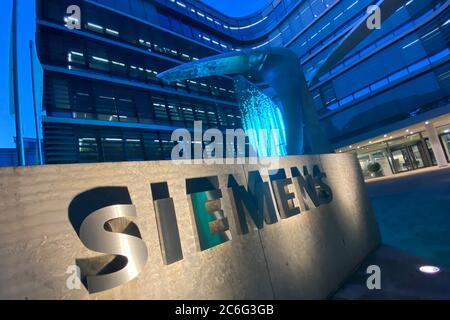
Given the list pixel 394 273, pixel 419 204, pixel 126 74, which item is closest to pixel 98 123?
pixel 126 74

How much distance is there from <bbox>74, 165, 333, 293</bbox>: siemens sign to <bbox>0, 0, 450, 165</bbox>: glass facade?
10.5 meters

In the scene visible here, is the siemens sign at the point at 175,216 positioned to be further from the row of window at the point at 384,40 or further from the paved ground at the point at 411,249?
the row of window at the point at 384,40

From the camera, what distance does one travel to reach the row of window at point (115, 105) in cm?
1295

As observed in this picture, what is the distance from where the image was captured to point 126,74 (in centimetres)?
1639

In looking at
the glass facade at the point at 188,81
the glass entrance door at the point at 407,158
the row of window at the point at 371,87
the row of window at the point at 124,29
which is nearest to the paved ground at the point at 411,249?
the glass facade at the point at 188,81

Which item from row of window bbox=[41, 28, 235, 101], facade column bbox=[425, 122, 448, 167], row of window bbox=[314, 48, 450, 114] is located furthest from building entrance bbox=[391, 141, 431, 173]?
row of window bbox=[41, 28, 235, 101]

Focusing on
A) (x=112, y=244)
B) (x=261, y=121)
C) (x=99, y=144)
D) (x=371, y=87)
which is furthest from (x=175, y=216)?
(x=371, y=87)

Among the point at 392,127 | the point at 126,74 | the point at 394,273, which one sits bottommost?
the point at 394,273

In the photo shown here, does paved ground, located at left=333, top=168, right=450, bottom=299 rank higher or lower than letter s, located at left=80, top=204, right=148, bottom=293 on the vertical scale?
lower

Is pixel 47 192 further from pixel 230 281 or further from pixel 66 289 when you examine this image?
pixel 230 281

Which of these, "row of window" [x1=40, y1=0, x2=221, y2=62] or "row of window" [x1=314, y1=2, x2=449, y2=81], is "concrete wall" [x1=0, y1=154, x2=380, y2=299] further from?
"row of window" [x1=314, y1=2, x2=449, y2=81]

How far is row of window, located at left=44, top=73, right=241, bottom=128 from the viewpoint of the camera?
42.5 ft

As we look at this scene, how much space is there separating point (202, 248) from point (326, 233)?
9.95 ft

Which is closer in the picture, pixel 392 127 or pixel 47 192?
pixel 47 192
